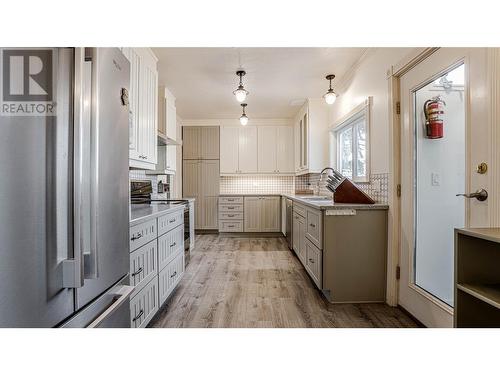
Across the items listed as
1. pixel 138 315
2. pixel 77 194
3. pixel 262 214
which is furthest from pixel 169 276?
pixel 262 214

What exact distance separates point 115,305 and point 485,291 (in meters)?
1.61

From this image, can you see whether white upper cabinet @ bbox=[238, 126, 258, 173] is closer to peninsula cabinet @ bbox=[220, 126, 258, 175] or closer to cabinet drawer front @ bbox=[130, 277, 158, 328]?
peninsula cabinet @ bbox=[220, 126, 258, 175]

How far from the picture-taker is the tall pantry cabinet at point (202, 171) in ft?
18.2

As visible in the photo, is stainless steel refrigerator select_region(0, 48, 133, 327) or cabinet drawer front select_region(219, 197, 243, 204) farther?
cabinet drawer front select_region(219, 197, 243, 204)

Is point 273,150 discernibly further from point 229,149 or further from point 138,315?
point 138,315

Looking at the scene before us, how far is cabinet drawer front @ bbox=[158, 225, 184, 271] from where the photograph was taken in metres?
2.10

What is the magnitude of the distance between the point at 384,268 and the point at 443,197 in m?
0.81

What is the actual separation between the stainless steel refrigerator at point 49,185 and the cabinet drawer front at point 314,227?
6.29ft

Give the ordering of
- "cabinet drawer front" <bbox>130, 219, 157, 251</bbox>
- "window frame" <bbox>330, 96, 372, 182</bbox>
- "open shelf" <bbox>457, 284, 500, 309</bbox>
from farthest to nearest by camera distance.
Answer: "window frame" <bbox>330, 96, 372, 182</bbox> → "cabinet drawer front" <bbox>130, 219, 157, 251</bbox> → "open shelf" <bbox>457, 284, 500, 309</bbox>

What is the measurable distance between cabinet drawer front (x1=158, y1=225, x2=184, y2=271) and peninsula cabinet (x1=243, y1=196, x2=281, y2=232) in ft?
9.13

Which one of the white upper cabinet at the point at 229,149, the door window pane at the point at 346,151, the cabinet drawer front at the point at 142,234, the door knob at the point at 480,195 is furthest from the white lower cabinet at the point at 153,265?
the white upper cabinet at the point at 229,149

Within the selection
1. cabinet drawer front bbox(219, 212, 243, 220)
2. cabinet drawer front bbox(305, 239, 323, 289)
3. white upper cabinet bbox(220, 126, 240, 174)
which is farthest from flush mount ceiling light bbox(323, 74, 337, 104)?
cabinet drawer front bbox(219, 212, 243, 220)

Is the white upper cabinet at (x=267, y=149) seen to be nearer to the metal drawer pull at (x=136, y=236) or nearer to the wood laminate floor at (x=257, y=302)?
the wood laminate floor at (x=257, y=302)

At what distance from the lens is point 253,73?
3.32m
